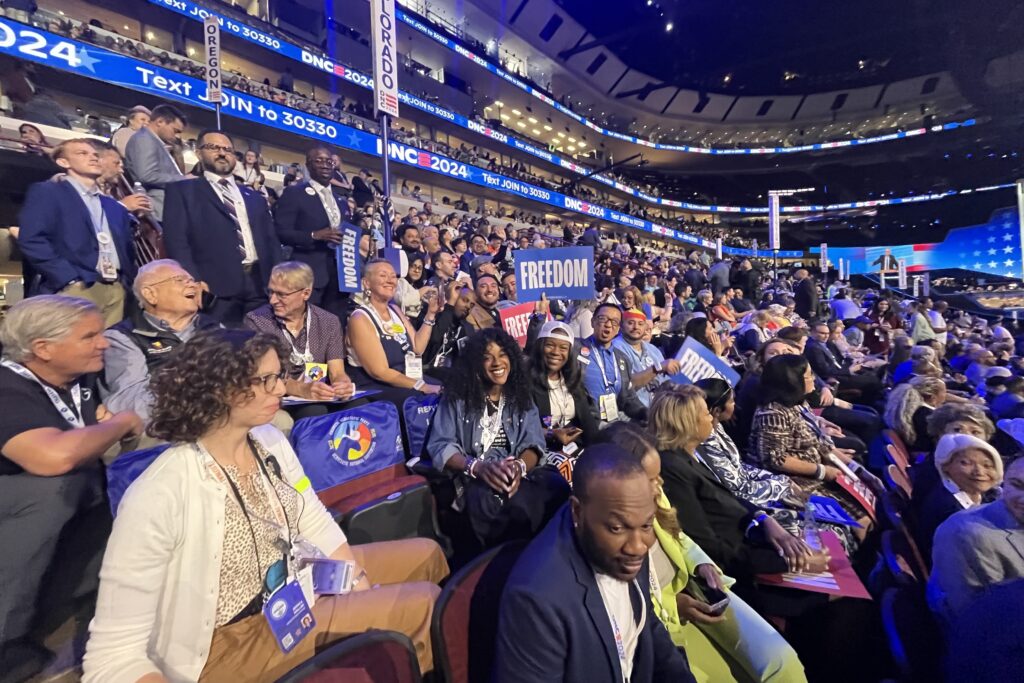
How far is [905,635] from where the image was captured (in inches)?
70.3

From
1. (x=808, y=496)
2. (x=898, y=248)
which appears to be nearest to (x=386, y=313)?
(x=808, y=496)

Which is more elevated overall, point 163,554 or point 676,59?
point 676,59

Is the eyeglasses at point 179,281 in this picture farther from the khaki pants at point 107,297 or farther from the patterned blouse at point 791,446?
the patterned blouse at point 791,446

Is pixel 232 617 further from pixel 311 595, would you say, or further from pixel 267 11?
pixel 267 11

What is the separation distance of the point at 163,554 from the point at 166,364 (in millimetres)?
551

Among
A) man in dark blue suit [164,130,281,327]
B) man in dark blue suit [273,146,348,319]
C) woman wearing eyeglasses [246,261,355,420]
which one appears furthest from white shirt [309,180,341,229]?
woman wearing eyeglasses [246,261,355,420]

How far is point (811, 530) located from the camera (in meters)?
2.46

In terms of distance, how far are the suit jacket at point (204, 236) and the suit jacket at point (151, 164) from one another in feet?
1.49

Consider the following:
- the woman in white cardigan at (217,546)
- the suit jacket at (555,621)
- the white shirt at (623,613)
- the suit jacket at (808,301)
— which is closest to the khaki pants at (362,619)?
the woman in white cardigan at (217,546)

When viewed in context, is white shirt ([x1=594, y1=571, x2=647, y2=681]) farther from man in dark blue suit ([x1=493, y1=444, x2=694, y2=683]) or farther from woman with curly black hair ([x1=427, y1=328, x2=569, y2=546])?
woman with curly black hair ([x1=427, y1=328, x2=569, y2=546])

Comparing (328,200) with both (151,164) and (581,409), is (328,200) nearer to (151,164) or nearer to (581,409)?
(151,164)

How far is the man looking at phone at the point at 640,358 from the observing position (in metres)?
4.00

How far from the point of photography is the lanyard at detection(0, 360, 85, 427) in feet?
5.43

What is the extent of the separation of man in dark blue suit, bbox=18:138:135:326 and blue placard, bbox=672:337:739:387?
12.8 ft
